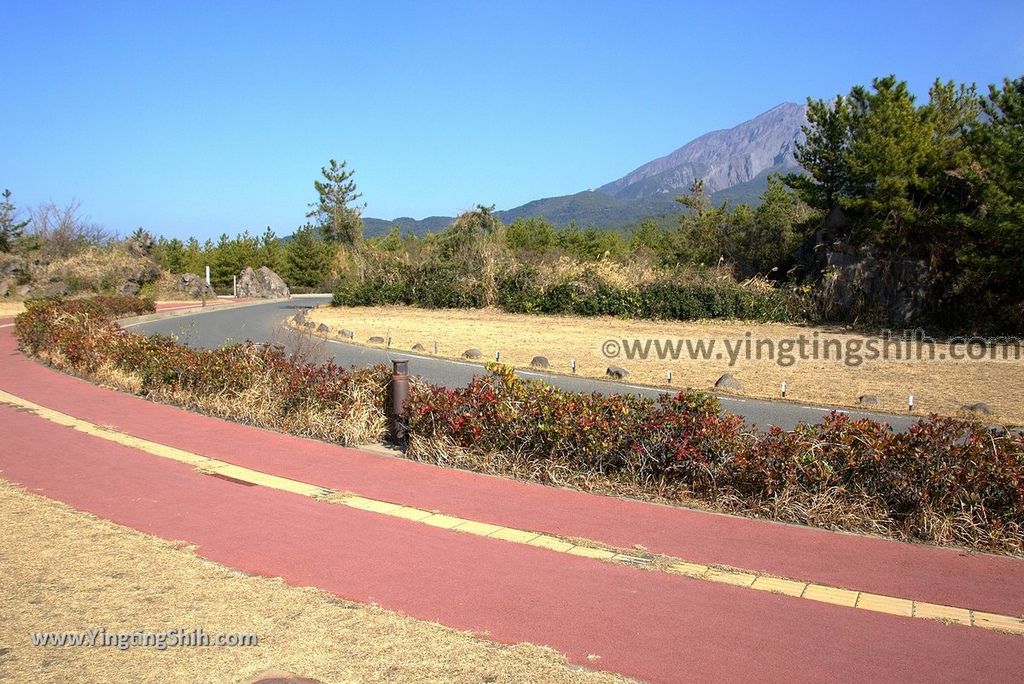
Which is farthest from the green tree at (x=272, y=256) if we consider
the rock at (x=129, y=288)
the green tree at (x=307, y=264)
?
the rock at (x=129, y=288)

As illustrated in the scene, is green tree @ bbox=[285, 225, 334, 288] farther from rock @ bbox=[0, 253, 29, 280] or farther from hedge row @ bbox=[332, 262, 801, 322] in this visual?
hedge row @ bbox=[332, 262, 801, 322]

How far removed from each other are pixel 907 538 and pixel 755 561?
1313mm

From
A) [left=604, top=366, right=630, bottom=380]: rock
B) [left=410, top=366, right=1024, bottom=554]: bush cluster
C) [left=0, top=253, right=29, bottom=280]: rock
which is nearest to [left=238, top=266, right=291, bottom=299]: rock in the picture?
[left=0, top=253, right=29, bottom=280]: rock

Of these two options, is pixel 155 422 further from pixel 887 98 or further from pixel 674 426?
pixel 887 98

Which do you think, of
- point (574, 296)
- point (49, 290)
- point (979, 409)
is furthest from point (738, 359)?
point (49, 290)

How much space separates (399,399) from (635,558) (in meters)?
3.94

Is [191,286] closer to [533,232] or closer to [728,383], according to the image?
[533,232]

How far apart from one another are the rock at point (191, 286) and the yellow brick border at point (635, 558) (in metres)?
36.9

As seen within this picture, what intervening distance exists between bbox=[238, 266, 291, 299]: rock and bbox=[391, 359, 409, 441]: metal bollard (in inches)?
1567

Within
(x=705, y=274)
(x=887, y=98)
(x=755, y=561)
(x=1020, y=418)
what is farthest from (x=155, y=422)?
(x=887, y=98)

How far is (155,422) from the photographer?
967 centimetres

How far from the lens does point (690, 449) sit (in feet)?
22.3

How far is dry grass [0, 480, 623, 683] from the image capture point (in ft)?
12.3

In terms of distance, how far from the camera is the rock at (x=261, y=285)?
46969 millimetres
